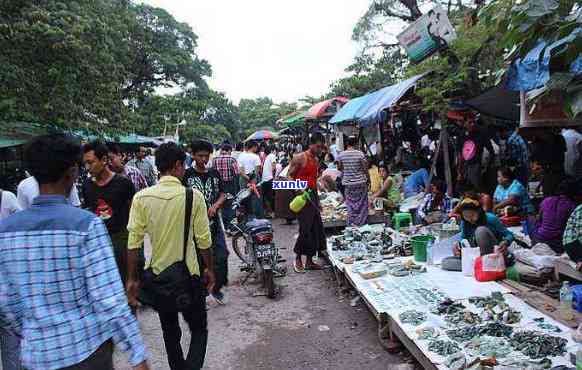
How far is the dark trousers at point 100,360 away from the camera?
1.93m

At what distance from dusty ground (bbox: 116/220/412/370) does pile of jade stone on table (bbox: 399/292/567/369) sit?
17.8 inches

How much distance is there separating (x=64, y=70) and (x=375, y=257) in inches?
403

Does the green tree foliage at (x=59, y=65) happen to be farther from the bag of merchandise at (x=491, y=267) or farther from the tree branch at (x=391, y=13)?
the bag of merchandise at (x=491, y=267)

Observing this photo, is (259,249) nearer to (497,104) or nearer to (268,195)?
(497,104)

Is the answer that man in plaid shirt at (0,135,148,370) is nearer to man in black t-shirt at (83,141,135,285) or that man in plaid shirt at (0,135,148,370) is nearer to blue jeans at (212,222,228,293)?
man in black t-shirt at (83,141,135,285)

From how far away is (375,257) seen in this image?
20.4 feet

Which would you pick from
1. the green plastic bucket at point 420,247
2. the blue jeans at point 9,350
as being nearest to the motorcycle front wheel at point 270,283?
the green plastic bucket at point 420,247

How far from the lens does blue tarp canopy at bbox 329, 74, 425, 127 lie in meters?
8.37

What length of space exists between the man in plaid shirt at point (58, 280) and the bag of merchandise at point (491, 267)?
387cm

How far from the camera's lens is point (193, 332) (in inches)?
132

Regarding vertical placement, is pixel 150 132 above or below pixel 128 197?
above

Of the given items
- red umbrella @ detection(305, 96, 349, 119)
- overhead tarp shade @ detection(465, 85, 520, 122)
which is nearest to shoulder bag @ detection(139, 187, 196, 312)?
overhead tarp shade @ detection(465, 85, 520, 122)

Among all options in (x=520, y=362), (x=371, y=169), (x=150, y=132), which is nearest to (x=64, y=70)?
(x=371, y=169)

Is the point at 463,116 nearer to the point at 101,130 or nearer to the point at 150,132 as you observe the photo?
the point at 101,130
